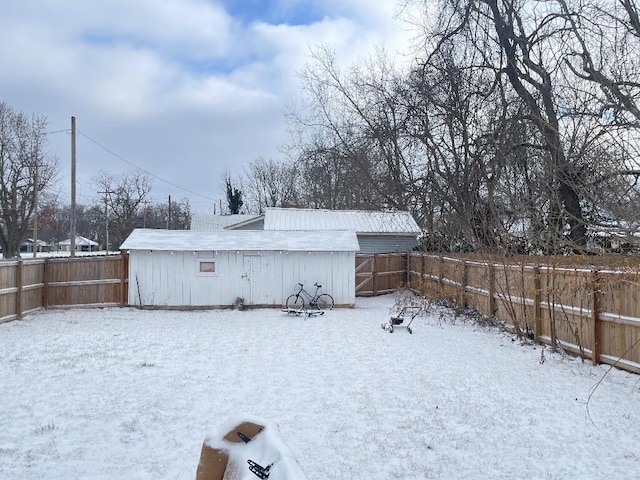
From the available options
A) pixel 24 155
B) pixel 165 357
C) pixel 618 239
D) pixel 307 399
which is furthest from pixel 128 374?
pixel 24 155

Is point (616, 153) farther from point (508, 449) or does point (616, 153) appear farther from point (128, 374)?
point (128, 374)

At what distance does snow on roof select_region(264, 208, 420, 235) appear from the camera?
21391mm

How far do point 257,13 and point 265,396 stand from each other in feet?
25.3

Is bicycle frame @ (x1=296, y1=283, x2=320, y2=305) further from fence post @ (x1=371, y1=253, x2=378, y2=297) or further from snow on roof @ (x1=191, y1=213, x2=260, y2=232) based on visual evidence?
snow on roof @ (x1=191, y1=213, x2=260, y2=232)

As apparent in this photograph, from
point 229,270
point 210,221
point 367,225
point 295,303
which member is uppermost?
point 210,221

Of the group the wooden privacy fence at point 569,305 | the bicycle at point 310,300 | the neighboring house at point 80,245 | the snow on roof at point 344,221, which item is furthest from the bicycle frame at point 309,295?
the neighboring house at point 80,245

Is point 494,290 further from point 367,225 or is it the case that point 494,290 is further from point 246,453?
point 367,225

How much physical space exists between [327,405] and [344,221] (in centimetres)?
1700

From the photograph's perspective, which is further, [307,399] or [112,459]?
[307,399]

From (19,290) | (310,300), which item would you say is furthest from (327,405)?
(19,290)

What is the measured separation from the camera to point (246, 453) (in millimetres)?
2076

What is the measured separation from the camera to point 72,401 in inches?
220

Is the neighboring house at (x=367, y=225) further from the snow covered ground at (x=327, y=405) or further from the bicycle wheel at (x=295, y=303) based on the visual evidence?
the snow covered ground at (x=327, y=405)

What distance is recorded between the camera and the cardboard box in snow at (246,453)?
1.92m
